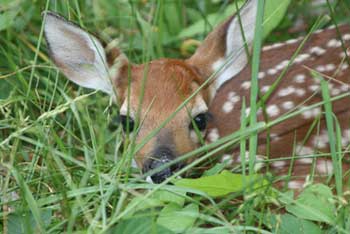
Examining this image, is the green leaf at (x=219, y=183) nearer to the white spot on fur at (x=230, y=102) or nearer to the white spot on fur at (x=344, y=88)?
the white spot on fur at (x=344, y=88)

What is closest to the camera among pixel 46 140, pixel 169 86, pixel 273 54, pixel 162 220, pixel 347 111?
A: pixel 162 220

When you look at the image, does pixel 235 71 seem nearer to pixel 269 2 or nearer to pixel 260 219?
pixel 269 2

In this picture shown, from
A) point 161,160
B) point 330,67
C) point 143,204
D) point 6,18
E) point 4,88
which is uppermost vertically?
point 6,18

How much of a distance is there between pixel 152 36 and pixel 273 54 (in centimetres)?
55

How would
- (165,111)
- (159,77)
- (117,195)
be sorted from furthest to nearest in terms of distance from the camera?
(159,77) → (165,111) → (117,195)

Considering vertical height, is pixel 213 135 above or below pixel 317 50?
below

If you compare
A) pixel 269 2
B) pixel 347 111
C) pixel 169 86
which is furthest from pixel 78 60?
pixel 347 111

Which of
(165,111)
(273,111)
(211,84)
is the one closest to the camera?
(165,111)

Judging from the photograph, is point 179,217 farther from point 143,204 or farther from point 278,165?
point 278,165

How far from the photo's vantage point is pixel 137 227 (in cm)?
269

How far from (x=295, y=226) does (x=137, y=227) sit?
0.45 m

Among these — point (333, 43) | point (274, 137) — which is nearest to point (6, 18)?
point (274, 137)

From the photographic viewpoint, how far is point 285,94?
403 centimetres

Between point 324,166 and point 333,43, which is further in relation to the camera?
point 333,43
